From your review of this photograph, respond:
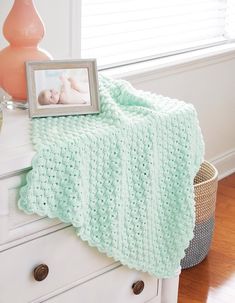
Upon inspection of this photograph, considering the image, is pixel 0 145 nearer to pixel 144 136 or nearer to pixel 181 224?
pixel 144 136

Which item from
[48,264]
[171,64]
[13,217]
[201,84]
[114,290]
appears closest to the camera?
[13,217]

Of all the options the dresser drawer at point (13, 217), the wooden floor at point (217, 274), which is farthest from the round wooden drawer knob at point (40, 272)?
the wooden floor at point (217, 274)

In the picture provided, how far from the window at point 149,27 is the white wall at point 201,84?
119mm

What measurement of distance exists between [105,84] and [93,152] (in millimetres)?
402

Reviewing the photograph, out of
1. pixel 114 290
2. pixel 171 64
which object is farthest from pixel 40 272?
pixel 171 64

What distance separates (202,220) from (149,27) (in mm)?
980

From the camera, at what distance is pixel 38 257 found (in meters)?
1.65

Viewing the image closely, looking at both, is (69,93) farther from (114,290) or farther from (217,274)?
(217,274)

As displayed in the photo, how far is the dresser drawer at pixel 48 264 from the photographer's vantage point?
1.59 meters

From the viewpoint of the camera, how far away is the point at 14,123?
1.73 meters

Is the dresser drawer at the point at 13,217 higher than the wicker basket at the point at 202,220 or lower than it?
higher

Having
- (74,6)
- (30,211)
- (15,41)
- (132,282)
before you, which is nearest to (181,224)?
(132,282)

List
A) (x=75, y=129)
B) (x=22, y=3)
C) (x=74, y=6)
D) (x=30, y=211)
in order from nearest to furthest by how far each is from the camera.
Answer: (x=30, y=211)
(x=75, y=129)
(x=22, y=3)
(x=74, y=6)

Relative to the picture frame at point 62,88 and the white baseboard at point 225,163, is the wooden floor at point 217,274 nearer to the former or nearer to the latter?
the white baseboard at point 225,163
